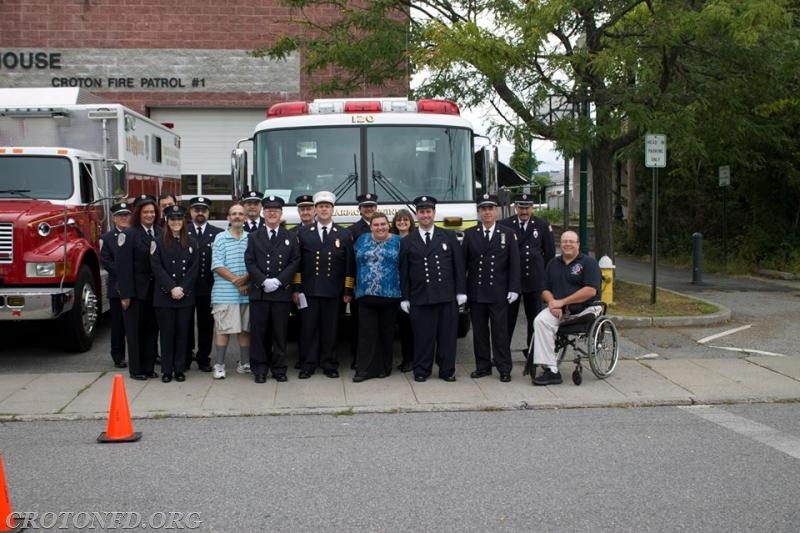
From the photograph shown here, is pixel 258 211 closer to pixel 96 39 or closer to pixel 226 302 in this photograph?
pixel 226 302

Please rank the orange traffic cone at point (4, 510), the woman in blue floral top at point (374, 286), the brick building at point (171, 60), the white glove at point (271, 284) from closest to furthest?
the orange traffic cone at point (4, 510) → the white glove at point (271, 284) → the woman in blue floral top at point (374, 286) → the brick building at point (171, 60)

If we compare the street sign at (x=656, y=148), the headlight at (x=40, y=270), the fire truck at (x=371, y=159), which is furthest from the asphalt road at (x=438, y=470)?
the street sign at (x=656, y=148)

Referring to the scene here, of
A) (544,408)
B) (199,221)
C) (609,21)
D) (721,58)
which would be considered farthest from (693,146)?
(199,221)

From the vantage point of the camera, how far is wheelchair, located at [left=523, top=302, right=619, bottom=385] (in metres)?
8.95

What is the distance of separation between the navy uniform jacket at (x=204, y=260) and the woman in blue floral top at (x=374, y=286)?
1.67 m

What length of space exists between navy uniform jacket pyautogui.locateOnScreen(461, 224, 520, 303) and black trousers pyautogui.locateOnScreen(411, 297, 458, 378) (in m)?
0.38

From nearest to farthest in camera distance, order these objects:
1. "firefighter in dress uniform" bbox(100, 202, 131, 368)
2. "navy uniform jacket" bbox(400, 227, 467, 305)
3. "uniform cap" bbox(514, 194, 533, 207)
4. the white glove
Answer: the white glove < "navy uniform jacket" bbox(400, 227, 467, 305) < "firefighter in dress uniform" bbox(100, 202, 131, 368) < "uniform cap" bbox(514, 194, 533, 207)

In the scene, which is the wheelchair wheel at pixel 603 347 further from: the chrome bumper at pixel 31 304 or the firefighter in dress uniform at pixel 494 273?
the chrome bumper at pixel 31 304

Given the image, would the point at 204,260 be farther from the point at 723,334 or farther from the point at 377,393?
the point at 723,334

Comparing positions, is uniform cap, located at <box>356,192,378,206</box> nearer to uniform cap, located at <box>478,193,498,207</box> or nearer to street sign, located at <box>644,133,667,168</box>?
uniform cap, located at <box>478,193,498,207</box>

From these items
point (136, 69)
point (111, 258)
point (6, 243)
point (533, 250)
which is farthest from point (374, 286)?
point (136, 69)

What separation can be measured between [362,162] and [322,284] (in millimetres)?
1727

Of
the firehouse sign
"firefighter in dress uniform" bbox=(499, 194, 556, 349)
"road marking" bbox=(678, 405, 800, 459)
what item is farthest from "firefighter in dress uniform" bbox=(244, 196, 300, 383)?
the firehouse sign

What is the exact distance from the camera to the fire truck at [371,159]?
1012 cm
